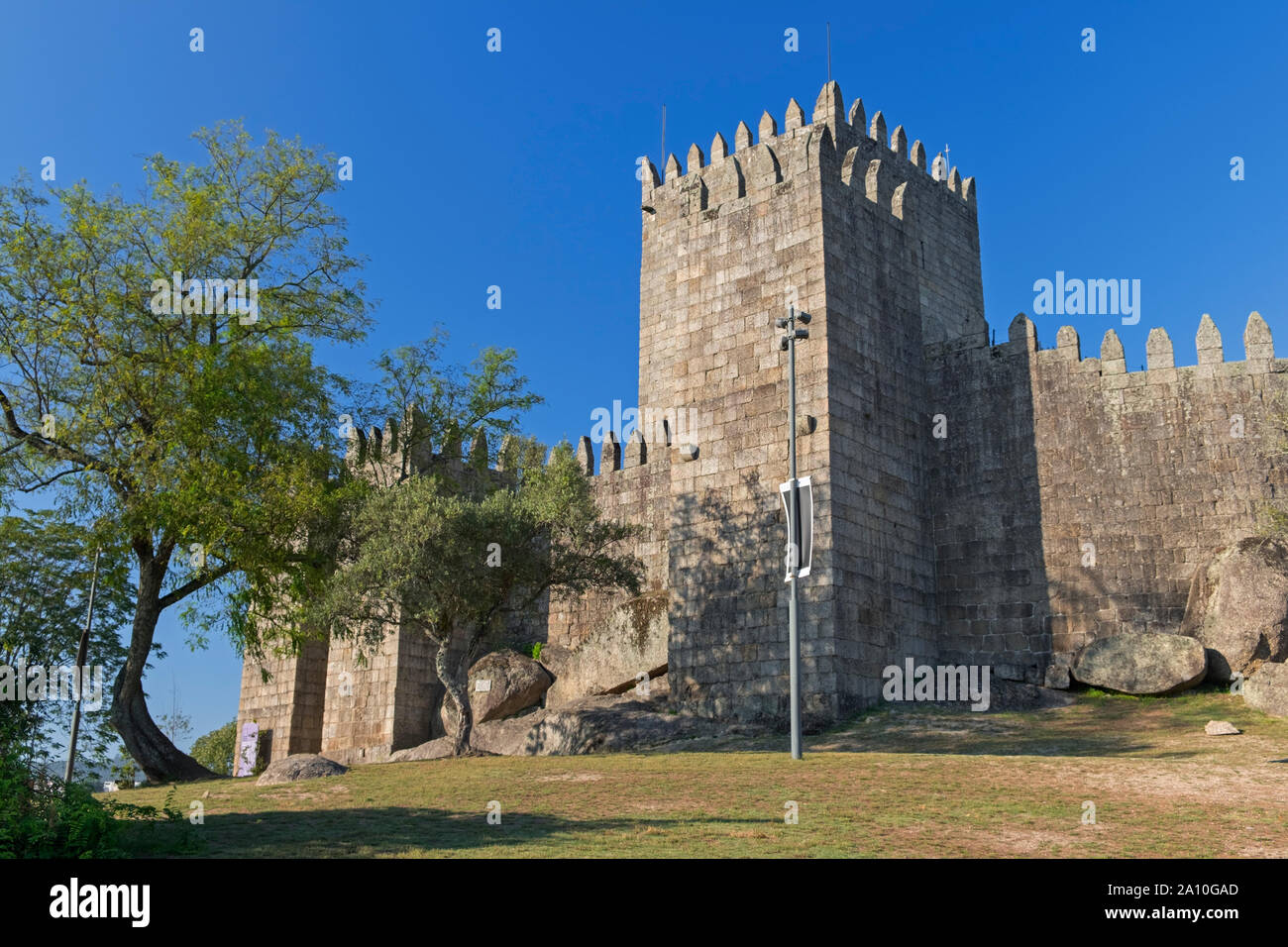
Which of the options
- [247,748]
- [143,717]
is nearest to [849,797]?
[143,717]

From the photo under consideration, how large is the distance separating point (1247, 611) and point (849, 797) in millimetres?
10016

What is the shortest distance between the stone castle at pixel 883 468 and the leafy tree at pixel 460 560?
1841mm

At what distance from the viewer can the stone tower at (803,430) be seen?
1966cm

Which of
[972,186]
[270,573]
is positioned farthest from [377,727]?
[972,186]

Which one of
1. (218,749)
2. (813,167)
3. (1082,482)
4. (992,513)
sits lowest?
(218,749)

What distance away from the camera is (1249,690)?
691 inches

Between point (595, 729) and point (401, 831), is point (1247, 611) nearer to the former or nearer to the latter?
point (595, 729)

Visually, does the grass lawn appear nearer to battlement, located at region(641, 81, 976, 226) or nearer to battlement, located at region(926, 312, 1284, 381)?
battlement, located at region(926, 312, 1284, 381)

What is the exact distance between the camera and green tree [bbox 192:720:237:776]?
58731 millimetres

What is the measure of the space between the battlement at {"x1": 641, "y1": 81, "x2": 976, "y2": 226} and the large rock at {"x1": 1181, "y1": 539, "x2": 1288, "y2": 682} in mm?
9264

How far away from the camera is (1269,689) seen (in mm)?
17172

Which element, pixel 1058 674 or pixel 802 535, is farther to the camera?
pixel 1058 674

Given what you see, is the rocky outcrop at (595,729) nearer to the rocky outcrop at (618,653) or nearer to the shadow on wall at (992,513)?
the rocky outcrop at (618,653)

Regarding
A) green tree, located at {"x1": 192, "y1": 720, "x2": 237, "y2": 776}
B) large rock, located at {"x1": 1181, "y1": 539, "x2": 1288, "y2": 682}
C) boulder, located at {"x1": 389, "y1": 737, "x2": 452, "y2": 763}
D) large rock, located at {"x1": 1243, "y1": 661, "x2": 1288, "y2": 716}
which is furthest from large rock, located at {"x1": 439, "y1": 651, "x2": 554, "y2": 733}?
green tree, located at {"x1": 192, "y1": 720, "x2": 237, "y2": 776}
